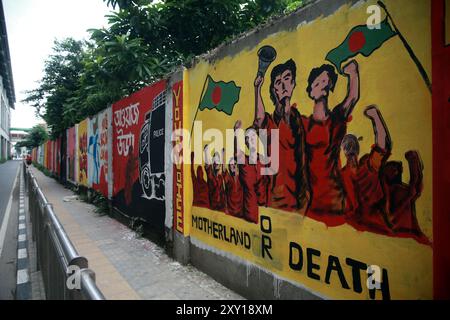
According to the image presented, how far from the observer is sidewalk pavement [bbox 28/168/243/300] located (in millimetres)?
3883

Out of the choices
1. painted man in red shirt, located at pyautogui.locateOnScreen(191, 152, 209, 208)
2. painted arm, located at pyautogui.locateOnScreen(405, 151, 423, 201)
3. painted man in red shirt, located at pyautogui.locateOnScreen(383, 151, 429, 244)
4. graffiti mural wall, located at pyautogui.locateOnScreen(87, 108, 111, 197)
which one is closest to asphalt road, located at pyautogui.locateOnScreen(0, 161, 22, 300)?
graffiti mural wall, located at pyautogui.locateOnScreen(87, 108, 111, 197)

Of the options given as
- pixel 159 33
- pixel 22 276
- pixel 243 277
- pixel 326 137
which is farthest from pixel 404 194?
pixel 159 33

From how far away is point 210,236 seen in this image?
438 cm

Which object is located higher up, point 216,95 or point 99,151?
point 216,95

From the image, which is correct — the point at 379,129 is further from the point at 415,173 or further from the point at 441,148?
the point at 441,148

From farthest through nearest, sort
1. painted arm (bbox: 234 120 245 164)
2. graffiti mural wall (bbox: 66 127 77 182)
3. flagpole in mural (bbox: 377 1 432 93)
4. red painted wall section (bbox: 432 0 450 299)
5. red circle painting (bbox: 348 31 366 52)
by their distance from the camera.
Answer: graffiti mural wall (bbox: 66 127 77 182) → painted arm (bbox: 234 120 245 164) → red circle painting (bbox: 348 31 366 52) → flagpole in mural (bbox: 377 1 432 93) → red painted wall section (bbox: 432 0 450 299)

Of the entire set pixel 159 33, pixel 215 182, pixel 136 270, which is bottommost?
pixel 136 270

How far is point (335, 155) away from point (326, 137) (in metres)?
0.18

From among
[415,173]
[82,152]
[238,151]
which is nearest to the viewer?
[415,173]

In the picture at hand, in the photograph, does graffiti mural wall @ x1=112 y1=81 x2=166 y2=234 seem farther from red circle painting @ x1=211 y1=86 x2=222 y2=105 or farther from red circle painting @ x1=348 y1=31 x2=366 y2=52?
red circle painting @ x1=348 y1=31 x2=366 y2=52

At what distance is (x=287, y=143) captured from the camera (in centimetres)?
319

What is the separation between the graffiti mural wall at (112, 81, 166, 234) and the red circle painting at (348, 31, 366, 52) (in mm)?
3709

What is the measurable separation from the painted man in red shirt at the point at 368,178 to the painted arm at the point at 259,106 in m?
1.10

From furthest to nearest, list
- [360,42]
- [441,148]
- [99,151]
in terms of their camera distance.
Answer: [99,151]
[360,42]
[441,148]
